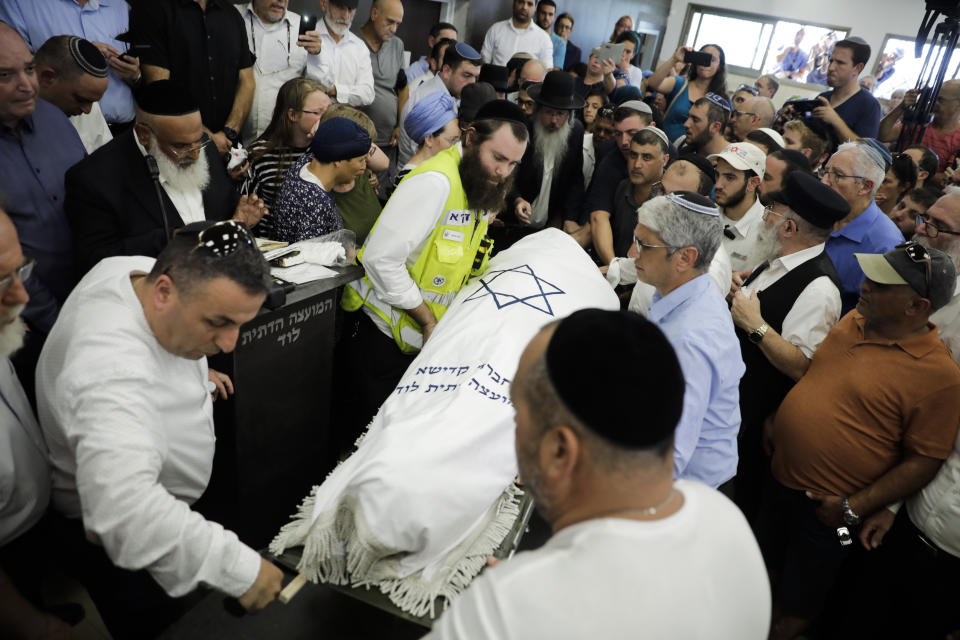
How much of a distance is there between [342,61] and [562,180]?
1.95 meters

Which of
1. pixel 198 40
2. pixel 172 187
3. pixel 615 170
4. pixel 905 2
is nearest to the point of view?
pixel 172 187

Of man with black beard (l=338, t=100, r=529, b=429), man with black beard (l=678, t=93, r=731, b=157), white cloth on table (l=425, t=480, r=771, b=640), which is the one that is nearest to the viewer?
white cloth on table (l=425, t=480, r=771, b=640)

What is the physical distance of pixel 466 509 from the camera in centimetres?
186

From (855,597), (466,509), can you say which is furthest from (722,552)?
(855,597)

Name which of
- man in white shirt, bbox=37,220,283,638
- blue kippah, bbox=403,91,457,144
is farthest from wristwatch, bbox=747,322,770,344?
man in white shirt, bbox=37,220,283,638

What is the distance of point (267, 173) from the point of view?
305 cm

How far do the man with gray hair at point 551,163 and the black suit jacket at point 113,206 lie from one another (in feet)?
7.17

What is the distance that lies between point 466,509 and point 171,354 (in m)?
0.96

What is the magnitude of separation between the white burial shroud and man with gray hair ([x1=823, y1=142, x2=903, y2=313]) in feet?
6.74

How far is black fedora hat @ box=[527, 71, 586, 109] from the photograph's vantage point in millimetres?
3994

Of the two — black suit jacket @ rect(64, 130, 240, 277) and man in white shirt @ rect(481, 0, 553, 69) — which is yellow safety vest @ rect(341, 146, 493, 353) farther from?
man in white shirt @ rect(481, 0, 553, 69)

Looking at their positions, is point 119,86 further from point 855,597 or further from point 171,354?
point 855,597

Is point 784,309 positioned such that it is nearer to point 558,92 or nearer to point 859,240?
point 859,240

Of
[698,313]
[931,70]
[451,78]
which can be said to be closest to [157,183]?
[698,313]
